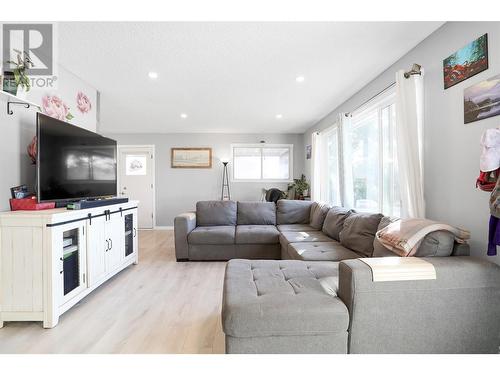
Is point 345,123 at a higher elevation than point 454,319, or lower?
higher

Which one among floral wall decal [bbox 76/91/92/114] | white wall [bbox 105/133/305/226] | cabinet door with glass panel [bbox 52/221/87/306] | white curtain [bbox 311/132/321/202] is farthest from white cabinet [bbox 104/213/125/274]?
white curtain [bbox 311/132/321/202]

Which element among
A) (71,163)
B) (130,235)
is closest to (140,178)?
(130,235)

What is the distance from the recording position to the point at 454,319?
4.50ft

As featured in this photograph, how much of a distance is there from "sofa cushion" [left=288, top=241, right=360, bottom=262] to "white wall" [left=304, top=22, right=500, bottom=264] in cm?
82

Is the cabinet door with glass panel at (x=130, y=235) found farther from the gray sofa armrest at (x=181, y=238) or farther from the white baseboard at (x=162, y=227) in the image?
the white baseboard at (x=162, y=227)

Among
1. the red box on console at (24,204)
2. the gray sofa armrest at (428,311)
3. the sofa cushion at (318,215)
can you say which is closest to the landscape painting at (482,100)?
the gray sofa armrest at (428,311)

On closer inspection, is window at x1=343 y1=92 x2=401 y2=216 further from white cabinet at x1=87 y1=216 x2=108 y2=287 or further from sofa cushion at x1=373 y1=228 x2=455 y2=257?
white cabinet at x1=87 y1=216 x2=108 y2=287

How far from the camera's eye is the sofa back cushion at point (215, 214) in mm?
4047

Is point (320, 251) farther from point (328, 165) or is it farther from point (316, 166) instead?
point (316, 166)

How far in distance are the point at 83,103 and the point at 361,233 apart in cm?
357

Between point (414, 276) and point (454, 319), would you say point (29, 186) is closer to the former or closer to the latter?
point (414, 276)

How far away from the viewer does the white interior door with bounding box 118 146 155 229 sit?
6.04m
